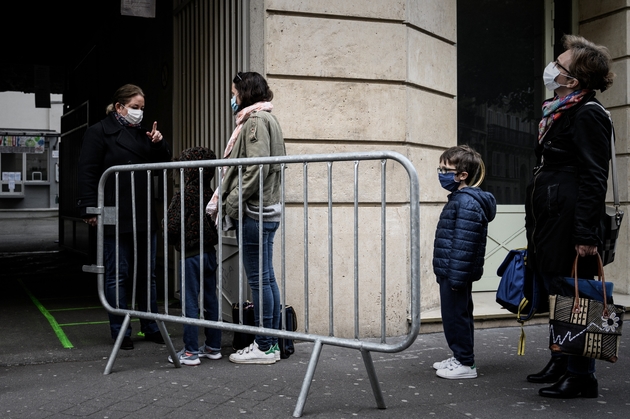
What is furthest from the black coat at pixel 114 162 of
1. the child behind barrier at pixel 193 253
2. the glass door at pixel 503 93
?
the glass door at pixel 503 93

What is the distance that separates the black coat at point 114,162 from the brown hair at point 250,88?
1.09 m

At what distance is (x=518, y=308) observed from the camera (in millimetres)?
4359

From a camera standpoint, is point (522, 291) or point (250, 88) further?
point (250, 88)

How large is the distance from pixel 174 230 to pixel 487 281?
3920 millimetres

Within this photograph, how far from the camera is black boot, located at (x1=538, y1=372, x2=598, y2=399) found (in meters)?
4.00

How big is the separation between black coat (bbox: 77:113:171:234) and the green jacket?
100 cm

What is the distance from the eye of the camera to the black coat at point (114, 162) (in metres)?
5.36

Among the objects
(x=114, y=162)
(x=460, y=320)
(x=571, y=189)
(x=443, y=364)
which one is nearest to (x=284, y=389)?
(x=443, y=364)

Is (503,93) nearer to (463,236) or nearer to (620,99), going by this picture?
(620,99)

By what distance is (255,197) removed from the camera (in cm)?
463

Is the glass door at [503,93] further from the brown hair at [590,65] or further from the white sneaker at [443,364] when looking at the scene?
the brown hair at [590,65]

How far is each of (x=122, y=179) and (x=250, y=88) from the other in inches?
52.7

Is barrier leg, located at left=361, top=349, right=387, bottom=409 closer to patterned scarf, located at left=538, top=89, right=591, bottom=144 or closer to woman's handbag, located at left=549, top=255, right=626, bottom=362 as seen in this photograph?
woman's handbag, located at left=549, top=255, right=626, bottom=362

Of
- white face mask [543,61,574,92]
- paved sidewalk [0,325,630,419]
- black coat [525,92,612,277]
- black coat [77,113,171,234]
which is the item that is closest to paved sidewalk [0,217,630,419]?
paved sidewalk [0,325,630,419]
